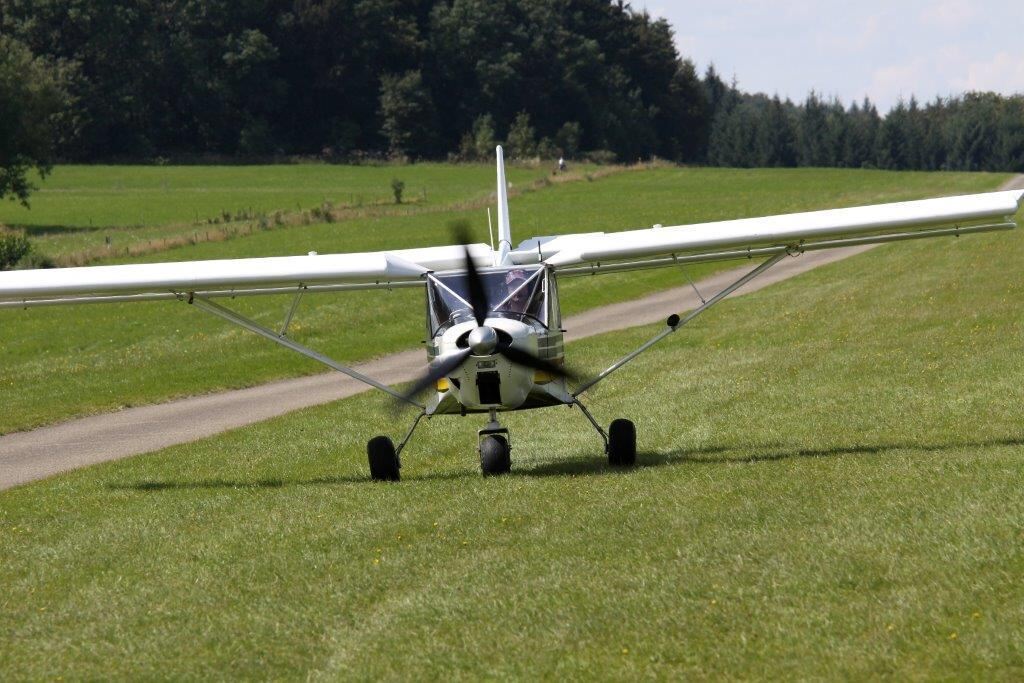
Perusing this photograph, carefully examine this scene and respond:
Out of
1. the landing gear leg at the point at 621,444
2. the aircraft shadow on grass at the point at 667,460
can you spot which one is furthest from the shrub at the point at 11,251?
the landing gear leg at the point at 621,444

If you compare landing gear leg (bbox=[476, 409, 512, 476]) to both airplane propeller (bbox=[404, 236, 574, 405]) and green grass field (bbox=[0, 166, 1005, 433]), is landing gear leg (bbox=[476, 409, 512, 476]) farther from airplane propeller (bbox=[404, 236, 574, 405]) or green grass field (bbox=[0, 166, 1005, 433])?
green grass field (bbox=[0, 166, 1005, 433])

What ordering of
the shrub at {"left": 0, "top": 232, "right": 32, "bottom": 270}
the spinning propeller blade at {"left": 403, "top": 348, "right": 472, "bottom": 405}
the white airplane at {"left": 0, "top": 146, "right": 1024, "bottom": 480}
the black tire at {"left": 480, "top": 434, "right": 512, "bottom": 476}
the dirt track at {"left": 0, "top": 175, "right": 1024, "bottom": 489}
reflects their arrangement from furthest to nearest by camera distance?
the shrub at {"left": 0, "top": 232, "right": 32, "bottom": 270}, the dirt track at {"left": 0, "top": 175, "right": 1024, "bottom": 489}, the black tire at {"left": 480, "top": 434, "right": 512, "bottom": 476}, the white airplane at {"left": 0, "top": 146, "right": 1024, "bottom": 480}, the spinning propeller blade at {"left": 403, "top": 348, "right": 472, "bottom": 405}

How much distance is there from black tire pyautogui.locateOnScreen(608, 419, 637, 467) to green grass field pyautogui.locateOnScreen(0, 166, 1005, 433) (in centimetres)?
1258

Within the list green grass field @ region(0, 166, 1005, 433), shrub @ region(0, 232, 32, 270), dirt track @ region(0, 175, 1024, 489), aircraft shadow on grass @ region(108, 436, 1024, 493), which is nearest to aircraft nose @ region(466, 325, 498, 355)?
aircraft shadow on grass @ region(108, 436, 1024, 493)

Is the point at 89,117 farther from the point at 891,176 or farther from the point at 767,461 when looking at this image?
the point at 767,461

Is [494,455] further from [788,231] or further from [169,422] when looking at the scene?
[169,422]

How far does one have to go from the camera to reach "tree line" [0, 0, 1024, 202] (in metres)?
118

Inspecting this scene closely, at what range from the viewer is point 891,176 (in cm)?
9056

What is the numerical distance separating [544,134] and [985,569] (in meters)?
127

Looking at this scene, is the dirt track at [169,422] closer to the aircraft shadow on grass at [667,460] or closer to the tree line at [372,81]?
the aircraft shadow on grass at [667,460]

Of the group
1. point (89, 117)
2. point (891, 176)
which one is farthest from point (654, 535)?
point (89, 117)

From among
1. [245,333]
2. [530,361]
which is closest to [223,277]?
[530,361]

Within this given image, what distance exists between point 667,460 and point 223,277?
223 inches

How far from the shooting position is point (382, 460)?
15945 millimetres
